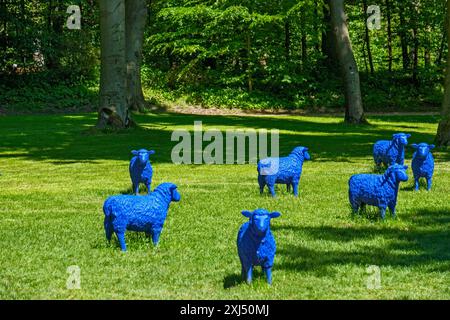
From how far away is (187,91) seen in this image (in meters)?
41.0

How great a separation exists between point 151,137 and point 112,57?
2.92m

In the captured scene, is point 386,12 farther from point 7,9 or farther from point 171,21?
point 7,9

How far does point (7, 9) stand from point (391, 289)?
3844 centimetres

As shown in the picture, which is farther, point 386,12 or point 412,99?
point 386,12

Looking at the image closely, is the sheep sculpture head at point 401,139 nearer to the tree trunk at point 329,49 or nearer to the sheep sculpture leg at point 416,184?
the sheep sculpture leg at point 416,184

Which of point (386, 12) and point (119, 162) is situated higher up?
point (386, 12)

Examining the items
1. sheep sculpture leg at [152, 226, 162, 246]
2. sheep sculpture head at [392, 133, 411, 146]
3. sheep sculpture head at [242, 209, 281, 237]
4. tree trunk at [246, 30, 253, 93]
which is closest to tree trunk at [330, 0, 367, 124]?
tree trunk at [246, 30, 253, 93]

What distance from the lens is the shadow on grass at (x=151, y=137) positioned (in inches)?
767

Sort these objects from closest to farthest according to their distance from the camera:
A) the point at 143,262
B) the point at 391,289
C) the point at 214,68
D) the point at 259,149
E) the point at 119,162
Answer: the point at 391,289
the point at 143,262
the point at 119,162
the point at 259,149
the point at 214,68

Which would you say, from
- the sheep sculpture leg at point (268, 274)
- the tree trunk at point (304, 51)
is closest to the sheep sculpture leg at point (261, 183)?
the sheep sculpture leg at point (268, 274)

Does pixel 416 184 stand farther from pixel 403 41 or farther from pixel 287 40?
pixel 403 41

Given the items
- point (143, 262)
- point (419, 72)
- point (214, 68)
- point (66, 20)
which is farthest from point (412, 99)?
point (143, 262)

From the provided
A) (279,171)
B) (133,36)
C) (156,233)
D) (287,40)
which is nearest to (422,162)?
(279,171)

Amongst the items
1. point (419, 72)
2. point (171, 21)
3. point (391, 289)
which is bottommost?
point (391, 289)
